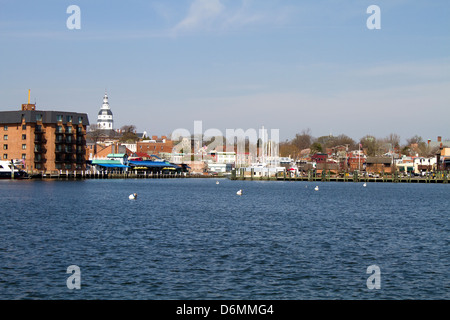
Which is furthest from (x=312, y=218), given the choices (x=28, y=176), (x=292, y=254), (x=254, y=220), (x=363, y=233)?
(x=28, y=176)

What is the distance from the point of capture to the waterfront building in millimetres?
136125

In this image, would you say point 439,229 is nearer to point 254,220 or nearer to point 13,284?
point 254,220

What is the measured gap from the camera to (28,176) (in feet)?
433

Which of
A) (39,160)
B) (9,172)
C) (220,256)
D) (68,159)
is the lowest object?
(220,256)

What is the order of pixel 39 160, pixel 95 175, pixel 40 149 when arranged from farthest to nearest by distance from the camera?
1. pixel 95 175
2. pixel 39 160
3. pixel 40 149

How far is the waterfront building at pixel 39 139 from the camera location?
136125 mm

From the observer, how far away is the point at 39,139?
138 meters

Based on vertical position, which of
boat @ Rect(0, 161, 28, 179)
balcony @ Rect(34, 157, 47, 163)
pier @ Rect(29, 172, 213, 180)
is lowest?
pier @ Rect(29, 172, 213, 180)

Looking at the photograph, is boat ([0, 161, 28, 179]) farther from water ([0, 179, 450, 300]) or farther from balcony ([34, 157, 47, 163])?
water ([0, 179, 450, 300])

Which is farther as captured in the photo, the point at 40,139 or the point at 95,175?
the point at 95,175
